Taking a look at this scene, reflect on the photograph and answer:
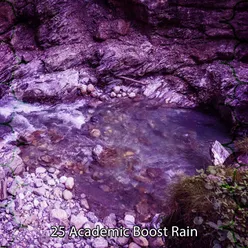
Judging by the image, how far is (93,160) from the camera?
4.60 m

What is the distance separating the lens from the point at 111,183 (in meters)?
4.23

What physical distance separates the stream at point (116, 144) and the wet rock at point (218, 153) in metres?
0.20

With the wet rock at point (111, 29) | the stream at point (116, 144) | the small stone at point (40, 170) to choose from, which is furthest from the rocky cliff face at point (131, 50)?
the small stone at point (40, 170)

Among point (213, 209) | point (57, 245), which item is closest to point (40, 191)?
point (57, 245)

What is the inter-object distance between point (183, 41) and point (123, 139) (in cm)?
331

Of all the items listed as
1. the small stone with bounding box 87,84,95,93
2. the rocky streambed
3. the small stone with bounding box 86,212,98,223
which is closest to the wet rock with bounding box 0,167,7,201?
the rocky streambed

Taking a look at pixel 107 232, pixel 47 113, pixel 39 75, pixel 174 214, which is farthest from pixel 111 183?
pixel 39 75

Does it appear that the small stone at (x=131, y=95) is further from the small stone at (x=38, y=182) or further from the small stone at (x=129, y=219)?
the small stone at (x=129, y=219)

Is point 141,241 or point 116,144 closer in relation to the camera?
point 141,241

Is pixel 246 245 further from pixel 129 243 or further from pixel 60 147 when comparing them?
pixel 60 147

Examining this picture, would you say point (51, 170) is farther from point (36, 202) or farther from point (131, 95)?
point (131, 95)

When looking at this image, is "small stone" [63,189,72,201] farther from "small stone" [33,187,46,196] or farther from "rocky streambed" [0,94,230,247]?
"small stone" [33,187,46,196]

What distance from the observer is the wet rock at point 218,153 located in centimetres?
455

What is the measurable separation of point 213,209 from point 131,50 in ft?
16.7
